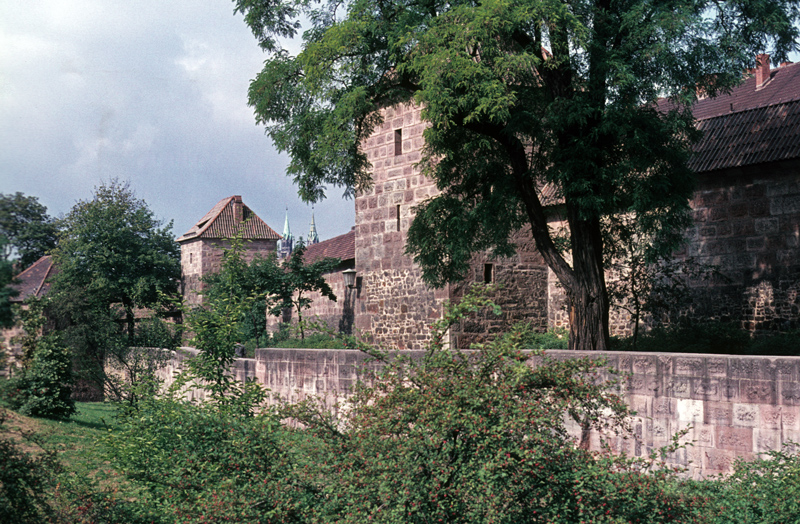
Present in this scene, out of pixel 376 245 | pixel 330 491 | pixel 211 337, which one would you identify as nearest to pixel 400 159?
pixel 376 245

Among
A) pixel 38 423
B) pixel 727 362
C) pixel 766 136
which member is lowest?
pixel 38 423

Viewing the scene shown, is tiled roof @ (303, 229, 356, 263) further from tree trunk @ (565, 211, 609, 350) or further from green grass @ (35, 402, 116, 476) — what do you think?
tree trunk @ (565, 211, 609, 350)

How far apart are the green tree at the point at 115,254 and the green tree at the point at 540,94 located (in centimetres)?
2505

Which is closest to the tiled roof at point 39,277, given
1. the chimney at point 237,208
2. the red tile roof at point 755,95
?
the chimney at point 237,208

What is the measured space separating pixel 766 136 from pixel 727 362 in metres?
9.83

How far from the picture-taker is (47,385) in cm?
1719

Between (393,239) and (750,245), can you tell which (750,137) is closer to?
→ (750,245)

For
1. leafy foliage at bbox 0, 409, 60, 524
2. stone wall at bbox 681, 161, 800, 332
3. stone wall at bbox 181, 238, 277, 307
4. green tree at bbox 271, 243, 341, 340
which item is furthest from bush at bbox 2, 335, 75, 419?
stone wall at bbox 181, 238, 277, 307

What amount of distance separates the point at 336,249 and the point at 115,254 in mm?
12597

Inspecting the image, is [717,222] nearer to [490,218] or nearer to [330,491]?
[490,218]

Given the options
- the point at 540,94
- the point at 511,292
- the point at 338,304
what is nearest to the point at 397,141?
the point at 511,292

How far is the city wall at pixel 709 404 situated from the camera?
7.73 m

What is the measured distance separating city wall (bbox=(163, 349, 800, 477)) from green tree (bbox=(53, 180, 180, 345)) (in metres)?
29.9

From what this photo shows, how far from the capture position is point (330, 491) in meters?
5.49
